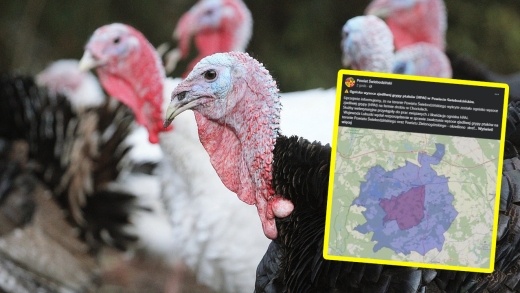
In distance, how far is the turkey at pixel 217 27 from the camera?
2391 millimetres

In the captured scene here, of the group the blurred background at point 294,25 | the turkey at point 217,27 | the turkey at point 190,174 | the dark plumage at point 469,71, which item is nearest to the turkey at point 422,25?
the dark plumage at point 469,71

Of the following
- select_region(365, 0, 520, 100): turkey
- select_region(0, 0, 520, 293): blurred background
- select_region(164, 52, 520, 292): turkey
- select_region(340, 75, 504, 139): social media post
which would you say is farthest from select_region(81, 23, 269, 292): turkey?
select_region(0, 0, 520, 293): blurred background

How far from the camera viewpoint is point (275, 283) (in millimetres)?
1217

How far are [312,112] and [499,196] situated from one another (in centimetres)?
79

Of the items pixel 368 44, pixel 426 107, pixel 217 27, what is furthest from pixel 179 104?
pixel 217 27

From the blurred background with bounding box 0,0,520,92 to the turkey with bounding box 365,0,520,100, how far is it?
38.9 inches

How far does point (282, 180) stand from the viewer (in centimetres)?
118

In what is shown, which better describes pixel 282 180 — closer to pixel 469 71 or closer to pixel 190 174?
pixel 190 174

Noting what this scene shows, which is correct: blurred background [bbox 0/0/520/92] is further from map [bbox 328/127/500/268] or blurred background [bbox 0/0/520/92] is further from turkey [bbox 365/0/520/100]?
map [bbox 328/127/500/268]

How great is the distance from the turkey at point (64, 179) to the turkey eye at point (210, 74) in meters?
1.32

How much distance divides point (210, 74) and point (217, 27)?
1261 mm

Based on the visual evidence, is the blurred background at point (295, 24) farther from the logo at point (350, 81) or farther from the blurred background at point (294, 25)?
the logo at point (350, 81)

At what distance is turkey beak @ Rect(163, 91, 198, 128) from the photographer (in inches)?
45.6

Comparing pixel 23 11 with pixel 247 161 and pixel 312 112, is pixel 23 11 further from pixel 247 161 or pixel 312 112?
pixel 247 161
